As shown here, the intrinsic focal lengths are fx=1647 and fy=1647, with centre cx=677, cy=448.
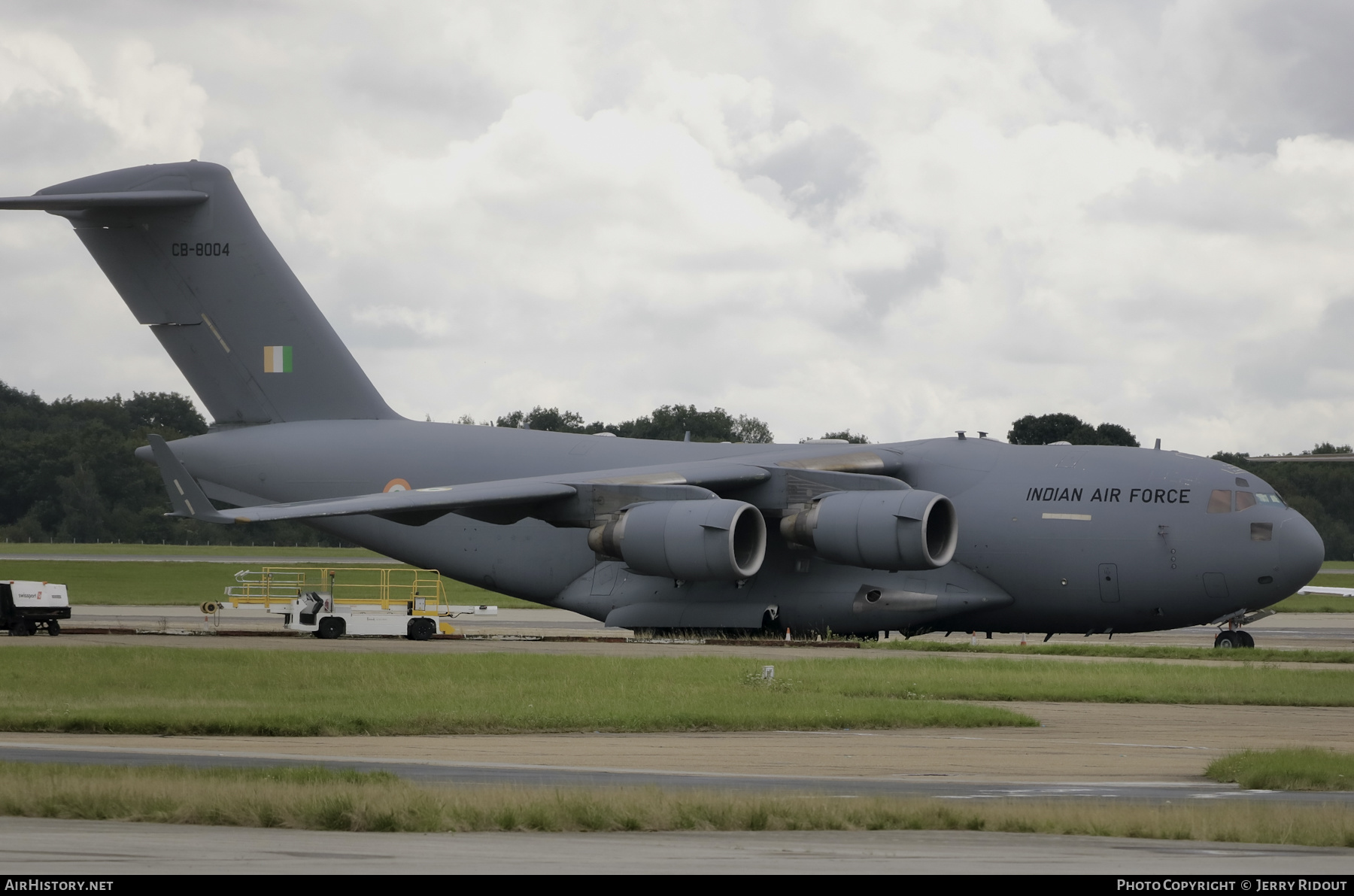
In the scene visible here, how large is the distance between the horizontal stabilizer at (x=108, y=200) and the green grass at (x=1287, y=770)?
2301 cm

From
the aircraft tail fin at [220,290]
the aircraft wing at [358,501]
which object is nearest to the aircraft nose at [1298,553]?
the aircraft wing at [358,501]

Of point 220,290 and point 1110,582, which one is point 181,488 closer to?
point 220,290

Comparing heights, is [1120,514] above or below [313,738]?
above

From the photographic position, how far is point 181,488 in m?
24.3

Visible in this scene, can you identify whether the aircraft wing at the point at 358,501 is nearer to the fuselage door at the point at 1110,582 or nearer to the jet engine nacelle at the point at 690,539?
the jet engine nacelle at the point at 690,539

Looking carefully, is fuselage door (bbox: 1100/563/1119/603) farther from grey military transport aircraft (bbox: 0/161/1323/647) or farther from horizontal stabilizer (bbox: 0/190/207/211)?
horizontal stabilizer (bbox: 0/190/207/211)

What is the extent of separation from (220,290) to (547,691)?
1544 centimetres

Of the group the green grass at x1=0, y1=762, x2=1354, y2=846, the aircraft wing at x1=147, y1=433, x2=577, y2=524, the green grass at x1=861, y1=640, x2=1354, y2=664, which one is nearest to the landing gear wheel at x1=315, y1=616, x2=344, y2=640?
Answer: the aircraft wing at x1=147, y1=433, x2=577, y2=524

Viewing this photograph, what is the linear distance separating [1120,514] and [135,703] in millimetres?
15129

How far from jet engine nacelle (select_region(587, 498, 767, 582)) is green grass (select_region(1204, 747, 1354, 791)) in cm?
1296

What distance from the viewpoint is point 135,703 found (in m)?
16.0
